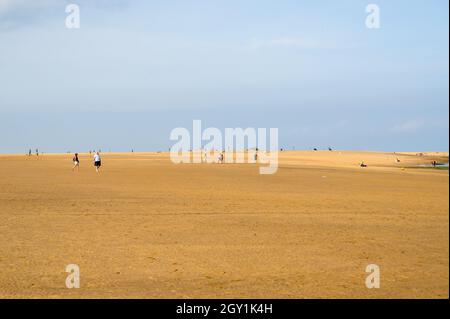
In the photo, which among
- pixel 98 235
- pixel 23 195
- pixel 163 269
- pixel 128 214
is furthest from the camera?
pixel 23 195

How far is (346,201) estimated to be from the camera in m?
21.8

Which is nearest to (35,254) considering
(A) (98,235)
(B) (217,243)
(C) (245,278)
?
(A) (98,235)

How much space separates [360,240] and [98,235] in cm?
667

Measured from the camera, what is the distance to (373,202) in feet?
70.0

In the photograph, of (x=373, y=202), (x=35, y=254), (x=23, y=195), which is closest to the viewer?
(x=35, y=254)

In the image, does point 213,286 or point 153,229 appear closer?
point 213,286

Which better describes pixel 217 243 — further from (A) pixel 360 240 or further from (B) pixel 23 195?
(B) pixel 23 195

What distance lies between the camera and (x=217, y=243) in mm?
12617

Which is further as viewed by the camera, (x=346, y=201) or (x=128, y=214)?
(x=346, y=201)
